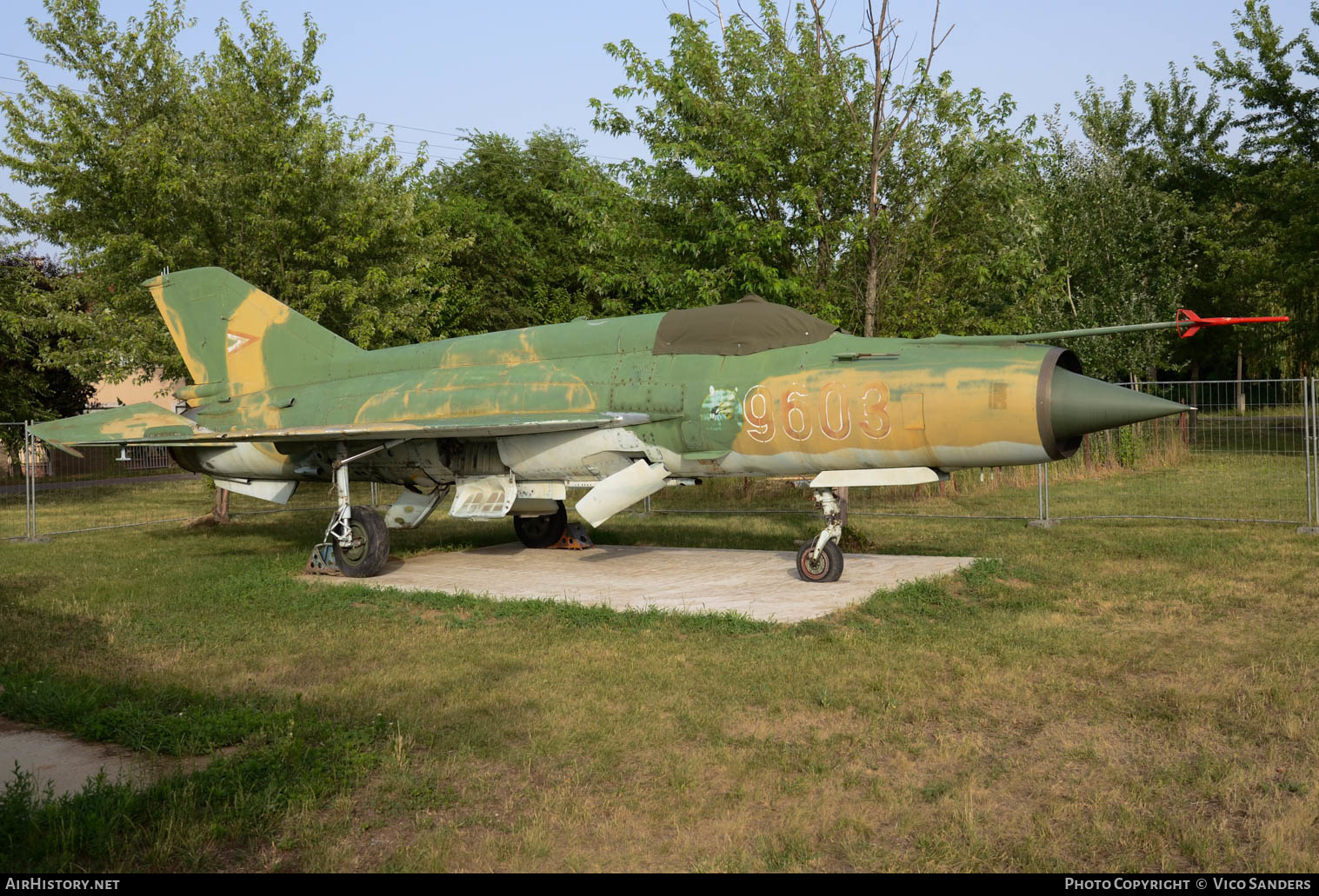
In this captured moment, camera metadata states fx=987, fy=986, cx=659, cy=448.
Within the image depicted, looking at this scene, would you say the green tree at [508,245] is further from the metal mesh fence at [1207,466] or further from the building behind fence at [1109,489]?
the metal mesh fence at [1207,466]

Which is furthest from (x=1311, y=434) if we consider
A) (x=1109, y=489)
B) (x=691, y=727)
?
(x=691, y=727)

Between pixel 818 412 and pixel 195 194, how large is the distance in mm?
12377

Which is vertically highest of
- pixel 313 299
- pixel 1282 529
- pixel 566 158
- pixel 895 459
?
pixel 566 158

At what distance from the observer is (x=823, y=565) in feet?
36.0

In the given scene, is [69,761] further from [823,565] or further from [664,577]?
[823,565]

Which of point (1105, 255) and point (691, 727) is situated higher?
point (1105, 255)

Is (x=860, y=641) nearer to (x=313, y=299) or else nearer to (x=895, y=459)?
(x=895, y=459)

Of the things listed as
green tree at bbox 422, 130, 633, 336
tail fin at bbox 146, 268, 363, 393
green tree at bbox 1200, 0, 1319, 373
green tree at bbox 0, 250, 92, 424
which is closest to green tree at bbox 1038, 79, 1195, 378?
green tree at bbox 1200, 0, 1319, 373

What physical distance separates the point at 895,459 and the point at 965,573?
6.52 feet

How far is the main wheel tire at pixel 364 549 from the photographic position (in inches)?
488

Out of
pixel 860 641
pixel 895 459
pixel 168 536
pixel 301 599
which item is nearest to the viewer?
pixel 860 641

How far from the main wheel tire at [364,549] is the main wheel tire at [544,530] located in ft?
9.34
